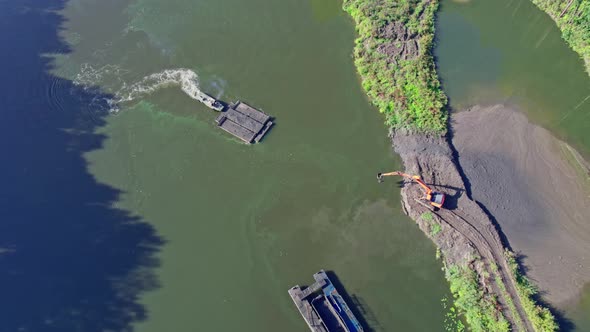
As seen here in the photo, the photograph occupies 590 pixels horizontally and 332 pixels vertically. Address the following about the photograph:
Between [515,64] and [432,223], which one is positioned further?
[515,64]

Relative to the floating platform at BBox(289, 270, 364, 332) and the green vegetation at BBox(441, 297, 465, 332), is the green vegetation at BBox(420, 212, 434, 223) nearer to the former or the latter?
the green vegetation at BBox(441, 297, 465, 332)

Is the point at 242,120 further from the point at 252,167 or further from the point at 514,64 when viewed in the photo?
the point at 514,64

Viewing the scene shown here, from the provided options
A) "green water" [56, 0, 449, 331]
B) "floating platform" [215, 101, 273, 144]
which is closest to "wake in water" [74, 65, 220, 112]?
"green water" [56, 0, 449, 331]

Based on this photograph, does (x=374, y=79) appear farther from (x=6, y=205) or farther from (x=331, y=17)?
(x=6, y=205)

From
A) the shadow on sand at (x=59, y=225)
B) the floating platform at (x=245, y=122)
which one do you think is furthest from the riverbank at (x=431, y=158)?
the shadow on sand at (x=59, y=225)

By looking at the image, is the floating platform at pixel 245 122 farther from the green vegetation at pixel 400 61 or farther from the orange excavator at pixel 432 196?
the orange excavator at pixel 432 196

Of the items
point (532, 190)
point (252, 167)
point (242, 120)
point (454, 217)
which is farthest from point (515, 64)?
point (252, 167)

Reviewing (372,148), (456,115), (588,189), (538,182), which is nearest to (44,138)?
(372,148)
